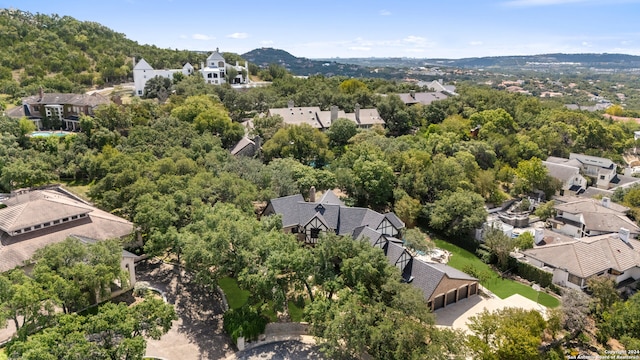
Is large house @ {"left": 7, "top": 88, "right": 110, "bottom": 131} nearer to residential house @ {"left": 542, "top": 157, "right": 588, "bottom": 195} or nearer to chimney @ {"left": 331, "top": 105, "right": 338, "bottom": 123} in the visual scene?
chimney @ {"left": 331, "top": 105, "right": 338, "bottom": 123}

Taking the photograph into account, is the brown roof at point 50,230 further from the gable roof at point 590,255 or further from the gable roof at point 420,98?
the gable roof at point 420,98

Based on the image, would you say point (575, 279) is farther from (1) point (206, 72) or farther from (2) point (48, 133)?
(1) point (206, 72)

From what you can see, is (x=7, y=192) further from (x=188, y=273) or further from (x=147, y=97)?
(x=147, y=97)

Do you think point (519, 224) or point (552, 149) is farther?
point (552, 149)

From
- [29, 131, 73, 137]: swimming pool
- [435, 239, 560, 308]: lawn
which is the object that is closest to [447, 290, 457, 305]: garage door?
[435, 239, 560, 308]: lawn

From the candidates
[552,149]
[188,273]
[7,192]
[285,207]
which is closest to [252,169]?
[285,207]

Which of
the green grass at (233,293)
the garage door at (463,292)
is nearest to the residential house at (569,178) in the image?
the garage door at (463,292)
